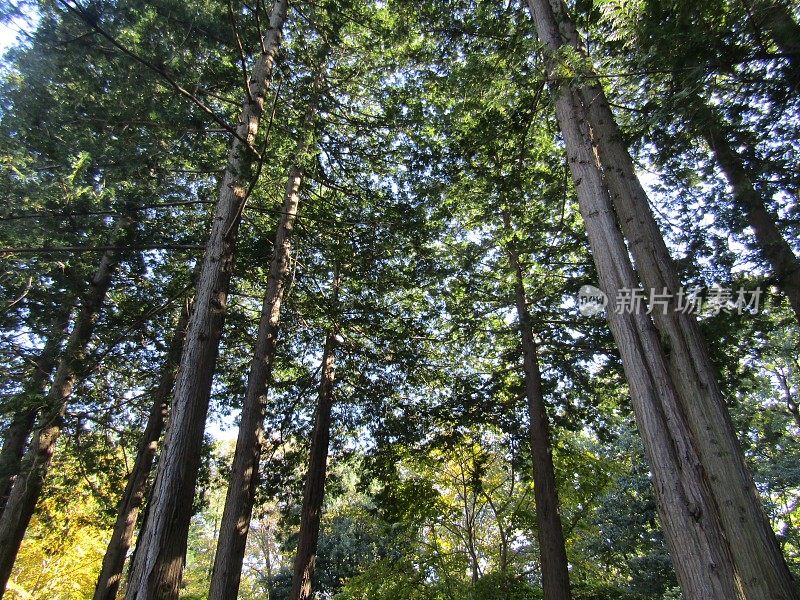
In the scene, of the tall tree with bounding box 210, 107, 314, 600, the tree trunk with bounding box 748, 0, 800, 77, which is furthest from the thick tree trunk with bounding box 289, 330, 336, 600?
the tree trunk with bounding box 748, 0, 800, 77

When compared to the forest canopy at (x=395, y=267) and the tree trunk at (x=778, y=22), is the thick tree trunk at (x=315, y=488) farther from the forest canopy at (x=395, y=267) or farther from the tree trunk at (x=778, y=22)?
the tree trunk at (x=778, y=22)

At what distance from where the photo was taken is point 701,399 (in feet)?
9.90

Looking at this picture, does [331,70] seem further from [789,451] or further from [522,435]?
[789,451]

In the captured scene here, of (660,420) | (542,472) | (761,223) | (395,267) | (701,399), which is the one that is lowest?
(660,420)

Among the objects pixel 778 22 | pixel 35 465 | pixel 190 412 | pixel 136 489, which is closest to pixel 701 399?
pixel 778 22

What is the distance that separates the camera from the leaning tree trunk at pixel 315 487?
7.49 m

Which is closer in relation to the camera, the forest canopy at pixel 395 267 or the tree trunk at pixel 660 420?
the tree trunk at pixel 660 420

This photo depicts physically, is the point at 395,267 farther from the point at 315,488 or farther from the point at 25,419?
the point at 25,419

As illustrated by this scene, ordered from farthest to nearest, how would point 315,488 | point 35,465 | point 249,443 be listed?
1. point 315,488
2. point 35,465
3. point 249,443

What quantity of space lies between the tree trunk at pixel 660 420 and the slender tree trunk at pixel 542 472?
4.14 metres

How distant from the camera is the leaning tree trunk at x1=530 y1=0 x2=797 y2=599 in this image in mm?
2580

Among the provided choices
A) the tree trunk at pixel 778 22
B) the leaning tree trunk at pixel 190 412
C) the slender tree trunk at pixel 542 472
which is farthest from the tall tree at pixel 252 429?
the tree trunk at pixel 778 22

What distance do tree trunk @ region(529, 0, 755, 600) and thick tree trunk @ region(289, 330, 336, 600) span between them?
594 cm

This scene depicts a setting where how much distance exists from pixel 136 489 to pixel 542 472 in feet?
24.4
